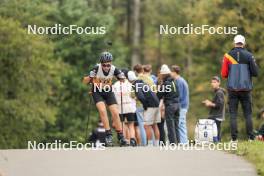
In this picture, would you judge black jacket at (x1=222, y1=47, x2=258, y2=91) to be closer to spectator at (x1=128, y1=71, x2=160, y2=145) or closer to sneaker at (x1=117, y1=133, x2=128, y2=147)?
sneaker at (x1=117, y1=133, x2=128, y2=147)

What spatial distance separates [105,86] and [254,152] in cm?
381

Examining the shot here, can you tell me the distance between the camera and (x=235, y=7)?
45188 mm

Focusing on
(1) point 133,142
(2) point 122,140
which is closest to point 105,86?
(2) point 122,140

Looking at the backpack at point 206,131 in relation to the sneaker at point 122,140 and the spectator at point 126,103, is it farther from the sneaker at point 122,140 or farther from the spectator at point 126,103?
the sneaker at point 122,140

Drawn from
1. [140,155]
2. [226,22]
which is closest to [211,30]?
[226,22]

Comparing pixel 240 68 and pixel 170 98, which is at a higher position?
pixel 240 68

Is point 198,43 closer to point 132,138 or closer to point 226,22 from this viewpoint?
point 226,22

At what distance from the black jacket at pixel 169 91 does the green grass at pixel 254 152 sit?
2973mm

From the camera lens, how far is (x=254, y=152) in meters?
15.7

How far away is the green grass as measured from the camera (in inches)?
567

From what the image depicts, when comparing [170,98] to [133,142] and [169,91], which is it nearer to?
[169,91]

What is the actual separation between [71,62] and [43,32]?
7836 mm

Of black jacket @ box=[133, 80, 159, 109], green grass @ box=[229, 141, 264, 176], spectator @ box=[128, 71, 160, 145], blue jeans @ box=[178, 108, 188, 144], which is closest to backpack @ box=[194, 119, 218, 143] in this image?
blue jeans @ box=[178, 108, 188, 144]

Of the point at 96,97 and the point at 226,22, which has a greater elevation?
the point at 226,22
